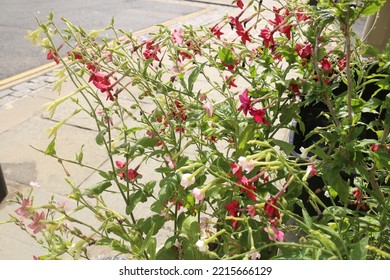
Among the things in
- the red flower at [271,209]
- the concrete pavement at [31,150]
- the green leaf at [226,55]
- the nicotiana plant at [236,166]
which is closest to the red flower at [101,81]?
the nicotiana plant at [236,166]

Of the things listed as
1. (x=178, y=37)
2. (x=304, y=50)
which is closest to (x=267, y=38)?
(x=304, y=50)

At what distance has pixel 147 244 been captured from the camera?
1.19 metres

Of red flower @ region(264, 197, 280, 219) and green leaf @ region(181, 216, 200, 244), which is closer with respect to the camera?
red flower @ region(264, 197, 280, 219)

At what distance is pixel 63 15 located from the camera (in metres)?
8.60

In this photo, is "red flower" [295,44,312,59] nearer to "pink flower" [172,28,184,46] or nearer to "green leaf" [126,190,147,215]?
"pink flower" [172,28,184,46]

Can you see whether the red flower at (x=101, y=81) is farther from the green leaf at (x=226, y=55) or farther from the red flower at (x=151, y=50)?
the green leaf at (x=226, y=55)

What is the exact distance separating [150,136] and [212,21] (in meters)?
7.93

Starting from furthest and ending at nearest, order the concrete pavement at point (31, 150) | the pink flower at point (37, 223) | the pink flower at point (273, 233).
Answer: the concrete pavement at point (31, 150), the pink flower at point (37, 223), the pink flower at point (273, 233)

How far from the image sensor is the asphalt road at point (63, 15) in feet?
20.2

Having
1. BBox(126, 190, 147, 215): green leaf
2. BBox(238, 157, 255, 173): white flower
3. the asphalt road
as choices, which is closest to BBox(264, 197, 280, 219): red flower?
BBox(238, 157, 255, 173): white flower

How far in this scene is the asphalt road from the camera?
617 cm

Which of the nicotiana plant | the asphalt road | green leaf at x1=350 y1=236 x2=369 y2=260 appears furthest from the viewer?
the asphalt road

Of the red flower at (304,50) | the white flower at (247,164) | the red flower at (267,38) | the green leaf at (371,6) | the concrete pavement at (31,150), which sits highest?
the green leaf at (371,6)
